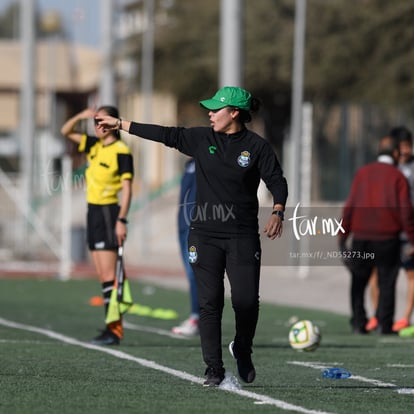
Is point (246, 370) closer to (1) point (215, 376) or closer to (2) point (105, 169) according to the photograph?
(1) point (215, 376)

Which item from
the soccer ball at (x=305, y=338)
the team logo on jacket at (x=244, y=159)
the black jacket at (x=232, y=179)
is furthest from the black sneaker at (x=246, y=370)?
the soccer ball at (x=305, y=338)

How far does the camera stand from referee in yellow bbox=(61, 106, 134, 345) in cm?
1441

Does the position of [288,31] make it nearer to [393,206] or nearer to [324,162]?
[324,162]

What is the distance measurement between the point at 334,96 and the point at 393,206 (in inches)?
1407

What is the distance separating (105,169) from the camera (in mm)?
14508

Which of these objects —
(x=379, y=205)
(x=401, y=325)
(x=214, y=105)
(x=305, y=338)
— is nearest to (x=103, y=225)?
(x=305, y=338)

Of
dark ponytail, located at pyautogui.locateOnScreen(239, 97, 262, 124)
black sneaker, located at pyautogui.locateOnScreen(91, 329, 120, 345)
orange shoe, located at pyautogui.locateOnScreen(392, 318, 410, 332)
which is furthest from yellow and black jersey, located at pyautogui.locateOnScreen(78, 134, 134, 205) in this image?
orange shoe, located at pyautogui.locateOnScreen(392, 318, 410, 332)

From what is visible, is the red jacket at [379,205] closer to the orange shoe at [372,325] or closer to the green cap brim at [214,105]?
the orange shoe at [372,325]

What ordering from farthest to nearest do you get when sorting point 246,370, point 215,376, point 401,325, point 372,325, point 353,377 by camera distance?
point 372,325 → point 401,325 → point 353,377 → point 246,370 → point 215,376

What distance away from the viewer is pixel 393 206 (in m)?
16.3

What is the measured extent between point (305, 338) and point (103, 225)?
2.25 metres

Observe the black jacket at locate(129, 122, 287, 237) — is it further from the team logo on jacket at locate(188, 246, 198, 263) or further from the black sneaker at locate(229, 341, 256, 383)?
the black sneaker at locate(229, 341, 256, 383)

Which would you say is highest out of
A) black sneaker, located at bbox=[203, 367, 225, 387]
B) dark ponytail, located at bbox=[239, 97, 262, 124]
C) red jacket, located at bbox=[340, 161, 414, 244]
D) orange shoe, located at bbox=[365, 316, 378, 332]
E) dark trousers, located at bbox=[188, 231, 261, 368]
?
dark ponytail, located at bbox=[239, 97, 262, 124]

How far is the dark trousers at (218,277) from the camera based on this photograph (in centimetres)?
1041
